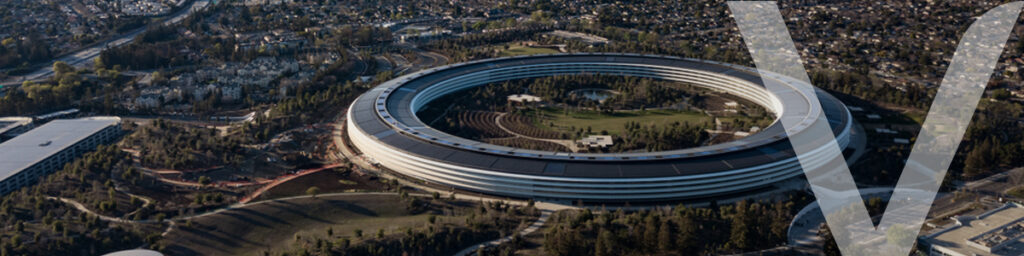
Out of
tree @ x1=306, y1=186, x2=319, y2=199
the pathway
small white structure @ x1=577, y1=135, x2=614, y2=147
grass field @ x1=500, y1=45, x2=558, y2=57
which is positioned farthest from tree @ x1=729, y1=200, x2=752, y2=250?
grass field @ x1=500, y1=45, x2=558, y2=57

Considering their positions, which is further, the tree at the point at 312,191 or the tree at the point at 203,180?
the tree at the point at 203,180

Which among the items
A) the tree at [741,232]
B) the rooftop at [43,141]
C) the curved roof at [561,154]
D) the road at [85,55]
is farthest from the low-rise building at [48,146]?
the tree at [741,232]

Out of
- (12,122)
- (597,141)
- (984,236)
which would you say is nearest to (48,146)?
(12,122)

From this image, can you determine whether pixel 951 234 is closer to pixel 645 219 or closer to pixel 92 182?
pixel 645 219

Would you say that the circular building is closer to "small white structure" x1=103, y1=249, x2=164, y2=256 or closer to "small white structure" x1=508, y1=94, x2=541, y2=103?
"small white structure" x1=508, y1=94, x2=541, y2=103

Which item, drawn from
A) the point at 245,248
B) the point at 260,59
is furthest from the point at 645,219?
the point at 260,59

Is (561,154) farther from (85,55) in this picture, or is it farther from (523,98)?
(85,55)

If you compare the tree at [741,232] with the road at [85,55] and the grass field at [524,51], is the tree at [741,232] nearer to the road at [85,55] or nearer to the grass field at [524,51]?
the grass field at [524,51]
